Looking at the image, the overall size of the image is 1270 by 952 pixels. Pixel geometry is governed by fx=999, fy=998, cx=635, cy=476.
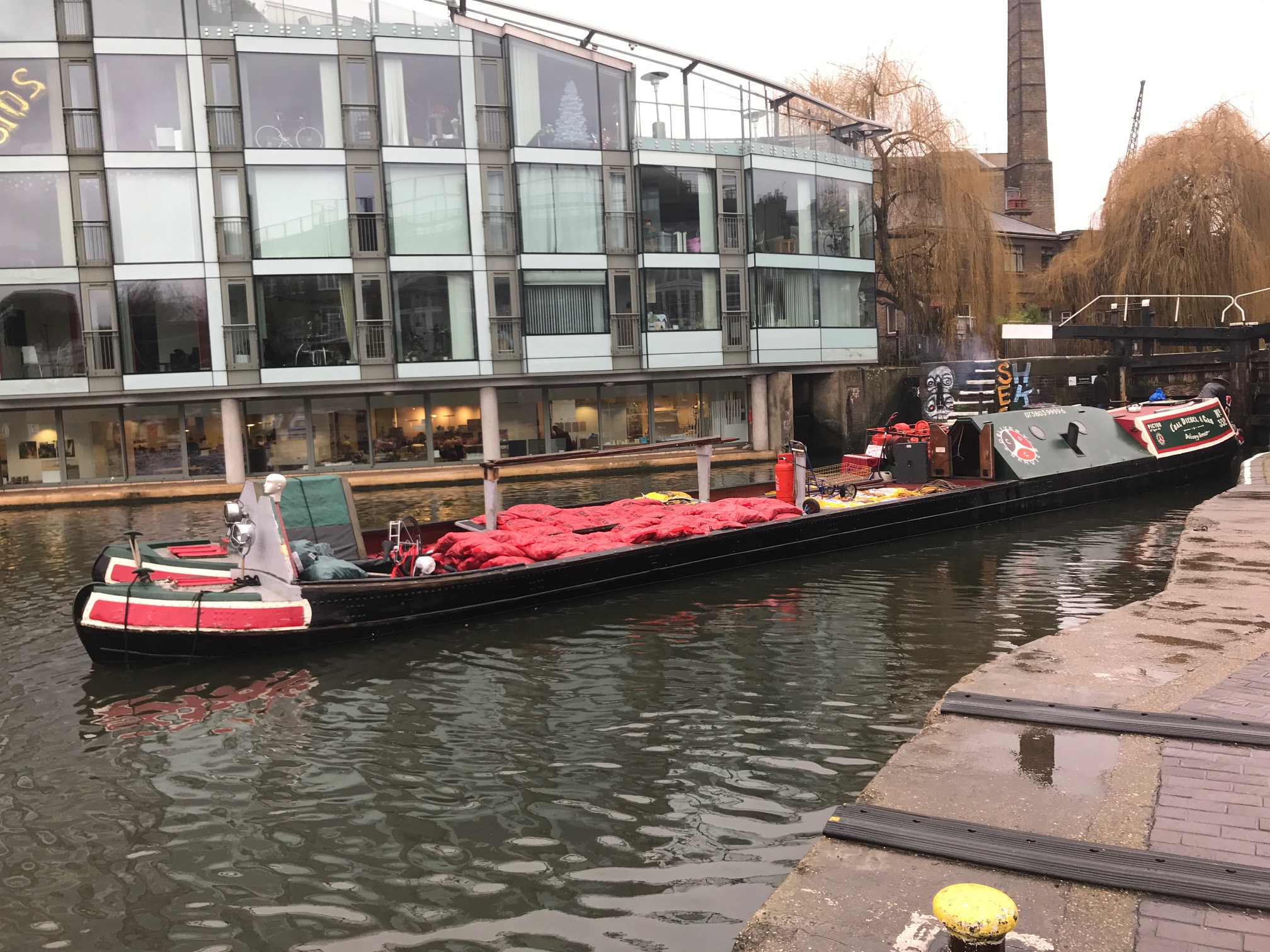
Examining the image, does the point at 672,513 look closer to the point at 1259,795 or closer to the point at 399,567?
the point at 399,567

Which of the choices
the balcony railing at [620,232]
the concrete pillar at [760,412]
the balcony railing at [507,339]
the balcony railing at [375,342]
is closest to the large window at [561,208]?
the balcony railing at [620,232]

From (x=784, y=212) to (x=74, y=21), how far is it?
22.6m

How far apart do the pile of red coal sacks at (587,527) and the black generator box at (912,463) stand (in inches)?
172

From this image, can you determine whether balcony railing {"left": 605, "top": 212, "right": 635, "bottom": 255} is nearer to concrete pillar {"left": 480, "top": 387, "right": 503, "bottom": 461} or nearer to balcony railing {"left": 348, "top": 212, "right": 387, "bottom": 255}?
concrete pillar {"left": 480, "top": 387, "right": 503, "bottom": 461}

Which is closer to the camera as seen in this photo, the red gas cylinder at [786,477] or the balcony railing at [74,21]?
the red gas cylinder at [786,477]

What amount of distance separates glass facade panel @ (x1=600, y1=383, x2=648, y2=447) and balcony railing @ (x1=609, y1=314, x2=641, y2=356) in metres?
2.19

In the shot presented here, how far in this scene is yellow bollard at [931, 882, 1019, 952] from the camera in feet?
11.8

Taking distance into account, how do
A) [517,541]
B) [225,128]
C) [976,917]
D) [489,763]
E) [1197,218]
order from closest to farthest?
1. [976,917]
2. [489,763]
3. [517,541]
4. [225,128]
5. [1197,218]

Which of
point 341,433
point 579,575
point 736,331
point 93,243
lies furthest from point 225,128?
point 579,575

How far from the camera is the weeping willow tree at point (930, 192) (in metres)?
37.0

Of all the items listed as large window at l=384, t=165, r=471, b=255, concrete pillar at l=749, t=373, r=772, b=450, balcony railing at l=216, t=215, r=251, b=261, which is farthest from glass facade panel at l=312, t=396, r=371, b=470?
concrete pillar at l=749, t=373, r=772, b=450

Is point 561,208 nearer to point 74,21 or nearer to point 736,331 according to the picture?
point 736,331

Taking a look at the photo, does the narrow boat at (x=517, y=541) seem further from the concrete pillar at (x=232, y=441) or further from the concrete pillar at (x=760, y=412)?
the concrete pillar at (x=232, y=441)

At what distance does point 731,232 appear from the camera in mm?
34219
